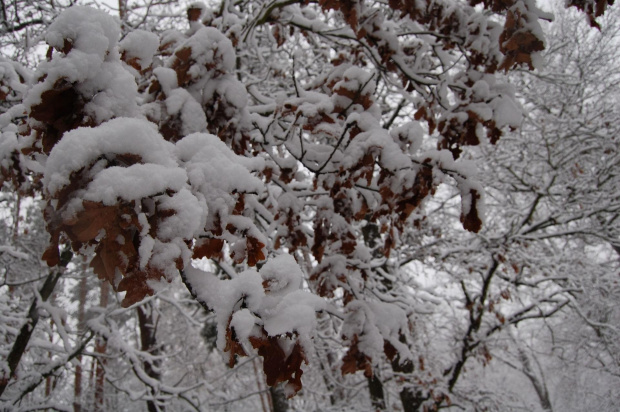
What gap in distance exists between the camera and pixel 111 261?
81 centimetres

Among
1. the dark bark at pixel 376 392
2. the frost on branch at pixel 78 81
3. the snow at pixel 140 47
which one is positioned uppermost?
the snow at pixel 140 47

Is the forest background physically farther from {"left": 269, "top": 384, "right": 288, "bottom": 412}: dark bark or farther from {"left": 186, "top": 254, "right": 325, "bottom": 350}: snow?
{"left": 269, "top": 384, "right": 288, "bottom": 412}: dark bark

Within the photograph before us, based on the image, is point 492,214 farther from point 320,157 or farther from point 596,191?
point 320,157

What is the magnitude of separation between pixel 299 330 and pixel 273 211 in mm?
2347

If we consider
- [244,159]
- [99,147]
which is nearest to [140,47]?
[244,159]

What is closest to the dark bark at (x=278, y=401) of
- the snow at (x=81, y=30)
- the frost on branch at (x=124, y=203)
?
the frost on branch at (x=124, y=203)

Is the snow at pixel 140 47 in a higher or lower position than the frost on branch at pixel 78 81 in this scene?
higher

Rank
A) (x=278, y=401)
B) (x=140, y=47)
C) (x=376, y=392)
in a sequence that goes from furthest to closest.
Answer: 1. (x=376, y=392)
2. (x=278, y=401)
3. (x=140, y=47)

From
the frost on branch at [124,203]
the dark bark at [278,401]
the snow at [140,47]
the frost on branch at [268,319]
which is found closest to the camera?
the frost on branch at [124,203]

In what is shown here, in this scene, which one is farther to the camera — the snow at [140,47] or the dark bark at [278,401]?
the dark bark at [278,401]

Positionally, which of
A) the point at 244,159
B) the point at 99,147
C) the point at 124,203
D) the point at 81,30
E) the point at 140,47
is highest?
the point at 140,47

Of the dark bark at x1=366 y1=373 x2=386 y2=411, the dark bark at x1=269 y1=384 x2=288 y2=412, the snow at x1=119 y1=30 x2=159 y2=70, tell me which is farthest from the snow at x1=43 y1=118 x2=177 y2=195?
the dark bark at x1=366 y1=373 x2=386 y2=411

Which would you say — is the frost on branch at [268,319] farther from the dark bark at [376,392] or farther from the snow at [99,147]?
the dark bark at [376,392]

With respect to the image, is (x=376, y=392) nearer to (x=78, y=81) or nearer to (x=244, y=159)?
(x=244, y=159)
